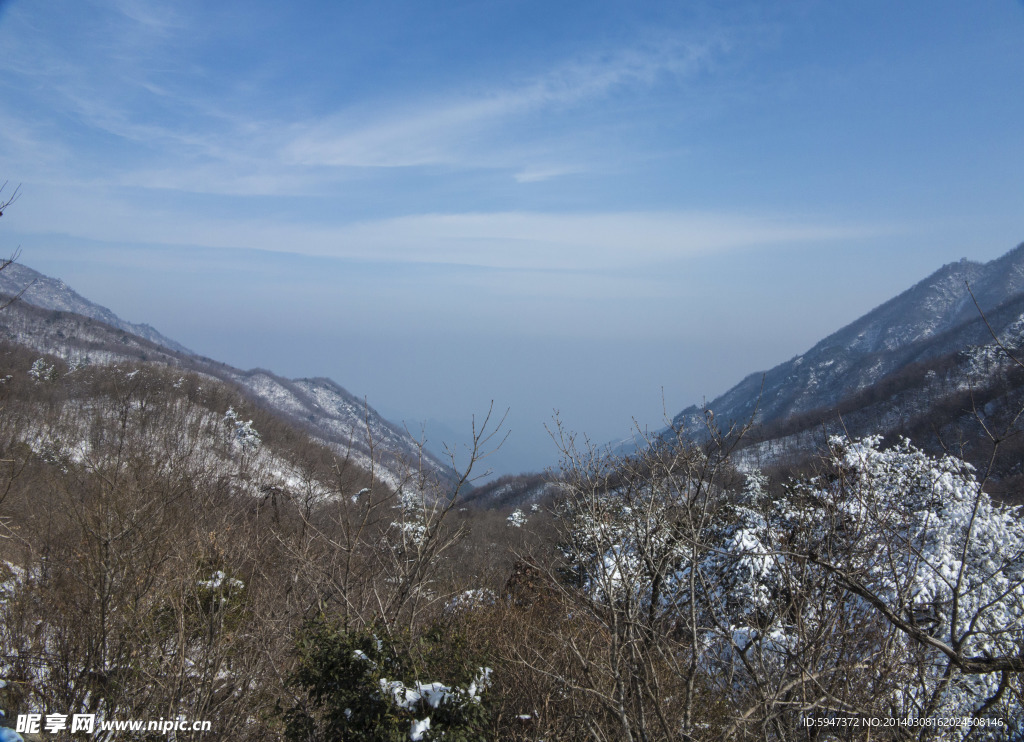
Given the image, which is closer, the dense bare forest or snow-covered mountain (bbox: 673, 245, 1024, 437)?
the dense bare forest

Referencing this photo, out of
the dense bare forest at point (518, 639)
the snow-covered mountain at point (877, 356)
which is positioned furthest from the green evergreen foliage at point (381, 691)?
the snow-covered mountain at point (877, 356)

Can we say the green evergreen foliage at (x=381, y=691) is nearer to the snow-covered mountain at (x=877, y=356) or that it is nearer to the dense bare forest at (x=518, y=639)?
the dense bare forest at (x=518, y=639)

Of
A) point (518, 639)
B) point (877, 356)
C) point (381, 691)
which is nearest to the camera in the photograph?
point (381, 691)

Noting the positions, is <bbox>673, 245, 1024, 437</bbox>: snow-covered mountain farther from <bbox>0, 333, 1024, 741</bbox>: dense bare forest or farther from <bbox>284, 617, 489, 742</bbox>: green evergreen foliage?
<bbox>284, 617, 489, 742</bbox>: green evergreen foliage

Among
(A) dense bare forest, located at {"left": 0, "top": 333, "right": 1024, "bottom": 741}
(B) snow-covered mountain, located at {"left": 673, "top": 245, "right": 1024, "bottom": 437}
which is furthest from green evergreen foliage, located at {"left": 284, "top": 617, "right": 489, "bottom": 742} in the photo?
(B) snow-covered mountain, located at {"left": 673, "top": 245, "right": 1024, "bottom": 437}

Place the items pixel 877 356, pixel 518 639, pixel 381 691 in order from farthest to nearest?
1. pixel 877 356
2. pixel 518 639
3. pixel 381 691

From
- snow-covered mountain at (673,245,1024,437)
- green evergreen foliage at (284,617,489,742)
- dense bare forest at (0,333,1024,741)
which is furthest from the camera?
snow-covered mountain at (673,245,1024,437)

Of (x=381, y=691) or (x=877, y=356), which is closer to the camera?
(x=381, y=691)

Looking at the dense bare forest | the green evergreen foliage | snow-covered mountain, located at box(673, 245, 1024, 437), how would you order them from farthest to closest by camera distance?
snow-covered mountain, located at box(673, 245, 1024, 437)
the green evergreen foliage
the dense bare forest

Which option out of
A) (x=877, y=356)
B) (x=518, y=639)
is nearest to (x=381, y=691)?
(x=518, y=639)

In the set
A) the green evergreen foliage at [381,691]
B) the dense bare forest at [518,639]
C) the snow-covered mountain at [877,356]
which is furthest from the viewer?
the snow-covered mountain at [877,356]

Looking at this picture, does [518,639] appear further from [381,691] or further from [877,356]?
[877,356]

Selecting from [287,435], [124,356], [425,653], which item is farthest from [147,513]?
[124,356]

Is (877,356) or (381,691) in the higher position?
(877,356)
